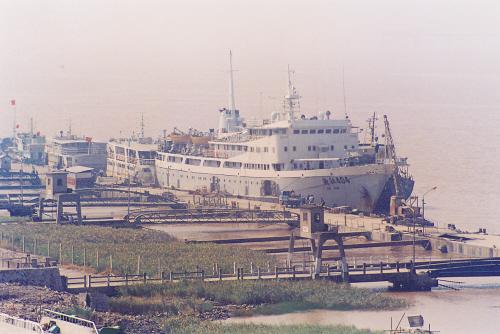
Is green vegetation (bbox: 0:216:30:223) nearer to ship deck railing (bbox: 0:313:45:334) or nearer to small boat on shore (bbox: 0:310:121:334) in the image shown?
ship deck railing (bbox: 0:313:45:334)

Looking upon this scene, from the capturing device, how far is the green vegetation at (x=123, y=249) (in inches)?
1871

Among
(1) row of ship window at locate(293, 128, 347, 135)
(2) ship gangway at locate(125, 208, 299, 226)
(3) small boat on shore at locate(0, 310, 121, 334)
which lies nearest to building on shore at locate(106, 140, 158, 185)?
(1) row of ship window at locate(293, 128, 347, 135)

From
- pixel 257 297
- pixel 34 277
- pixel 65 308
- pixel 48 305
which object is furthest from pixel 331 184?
pixel 65 308

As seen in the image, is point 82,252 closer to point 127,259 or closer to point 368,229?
point 127,259

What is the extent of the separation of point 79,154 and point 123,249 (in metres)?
47.2

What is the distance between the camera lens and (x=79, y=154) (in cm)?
9831

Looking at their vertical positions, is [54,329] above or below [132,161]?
below

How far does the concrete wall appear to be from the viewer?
1644 inches

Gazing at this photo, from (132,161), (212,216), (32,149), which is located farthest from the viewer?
(32,149)

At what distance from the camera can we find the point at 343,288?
143 feet

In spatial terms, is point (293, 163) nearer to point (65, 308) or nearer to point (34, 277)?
point (34, 277)

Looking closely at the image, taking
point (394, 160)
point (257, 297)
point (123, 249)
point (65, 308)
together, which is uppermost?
point (394, 160)

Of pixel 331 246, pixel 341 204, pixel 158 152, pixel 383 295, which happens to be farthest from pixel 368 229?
pixel 158 152

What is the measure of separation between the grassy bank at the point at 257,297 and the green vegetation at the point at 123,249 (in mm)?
3326
